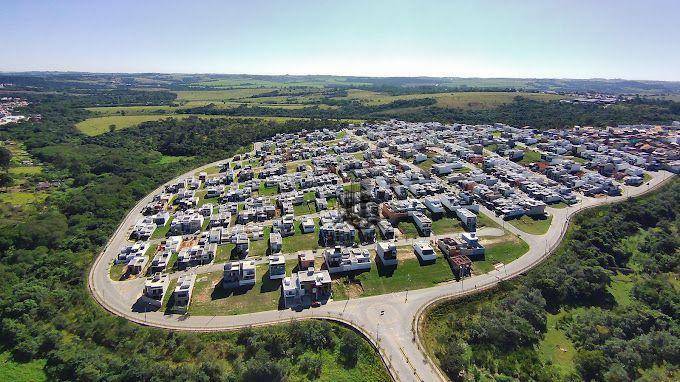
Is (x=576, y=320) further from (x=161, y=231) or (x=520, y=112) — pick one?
(x=520, y=112)

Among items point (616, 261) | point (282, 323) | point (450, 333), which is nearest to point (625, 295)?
point (616, 261)

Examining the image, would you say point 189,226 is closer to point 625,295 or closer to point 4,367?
point 4,367

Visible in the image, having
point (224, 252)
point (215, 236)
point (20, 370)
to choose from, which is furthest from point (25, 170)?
point (20, 370)

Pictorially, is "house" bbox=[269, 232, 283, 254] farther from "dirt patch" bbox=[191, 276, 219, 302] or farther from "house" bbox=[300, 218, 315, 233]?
"dirt patch" bbox=[191, 276, 219, 302]

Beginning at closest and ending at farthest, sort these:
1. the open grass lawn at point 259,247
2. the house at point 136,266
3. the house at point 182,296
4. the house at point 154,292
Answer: the house at point 182,296
the house at point 154,292
the house at point 136,266
the open grass lawn at point 259,247

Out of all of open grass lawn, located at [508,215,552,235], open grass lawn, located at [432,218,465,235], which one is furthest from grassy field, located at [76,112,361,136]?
open grass lawn, located at [508,215,552,235]

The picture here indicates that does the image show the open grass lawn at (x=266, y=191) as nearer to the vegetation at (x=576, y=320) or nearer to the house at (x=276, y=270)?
the house at (x=276, y=270)

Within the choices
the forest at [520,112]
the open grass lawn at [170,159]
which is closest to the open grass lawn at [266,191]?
the open grass lawn at [170,159]

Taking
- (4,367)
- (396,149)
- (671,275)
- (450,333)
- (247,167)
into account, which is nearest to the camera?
(4,367)
